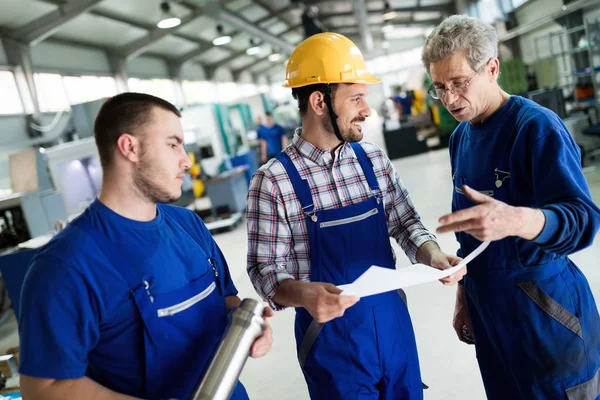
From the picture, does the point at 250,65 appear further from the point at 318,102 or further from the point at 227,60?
the point at 318,102

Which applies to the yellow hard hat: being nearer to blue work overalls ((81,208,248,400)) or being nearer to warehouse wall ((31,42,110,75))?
blue work overalls ((81,208,248,400))

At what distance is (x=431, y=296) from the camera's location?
4.23 metres

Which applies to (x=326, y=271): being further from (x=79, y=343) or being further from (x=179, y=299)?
(x=79, y=343)

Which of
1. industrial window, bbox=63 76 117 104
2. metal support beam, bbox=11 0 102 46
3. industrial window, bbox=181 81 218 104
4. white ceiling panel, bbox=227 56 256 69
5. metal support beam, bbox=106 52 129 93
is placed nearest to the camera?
metal support beam, bbox=11 0 102 46

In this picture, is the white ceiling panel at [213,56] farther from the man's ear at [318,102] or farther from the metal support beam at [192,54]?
the man's ear at [318,102]

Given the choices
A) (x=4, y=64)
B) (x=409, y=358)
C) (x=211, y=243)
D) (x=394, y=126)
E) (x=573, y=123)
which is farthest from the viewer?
(x=394, y=126)

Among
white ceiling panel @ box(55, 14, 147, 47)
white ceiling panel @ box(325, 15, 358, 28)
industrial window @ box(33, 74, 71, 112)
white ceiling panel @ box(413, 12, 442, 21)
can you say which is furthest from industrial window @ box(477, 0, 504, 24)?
industrial window @ box(33, 74, 71, 112)

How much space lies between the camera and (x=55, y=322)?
3.59ft

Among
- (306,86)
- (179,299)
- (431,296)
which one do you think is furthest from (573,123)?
(179,299)

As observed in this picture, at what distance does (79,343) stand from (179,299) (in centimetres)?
27

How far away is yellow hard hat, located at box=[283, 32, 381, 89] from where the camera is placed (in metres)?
1.76

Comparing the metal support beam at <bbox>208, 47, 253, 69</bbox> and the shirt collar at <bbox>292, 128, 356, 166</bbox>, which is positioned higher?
the metal support beam at <bbox>208, 47, 253, 69</bbox>

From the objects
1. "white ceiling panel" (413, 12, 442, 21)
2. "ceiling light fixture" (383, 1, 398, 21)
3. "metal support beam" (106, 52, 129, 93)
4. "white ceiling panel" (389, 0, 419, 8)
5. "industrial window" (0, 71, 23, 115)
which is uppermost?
"white ceiling panel" (389, 0, 419, 8)

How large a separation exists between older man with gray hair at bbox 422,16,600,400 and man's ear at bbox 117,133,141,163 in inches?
37.5
